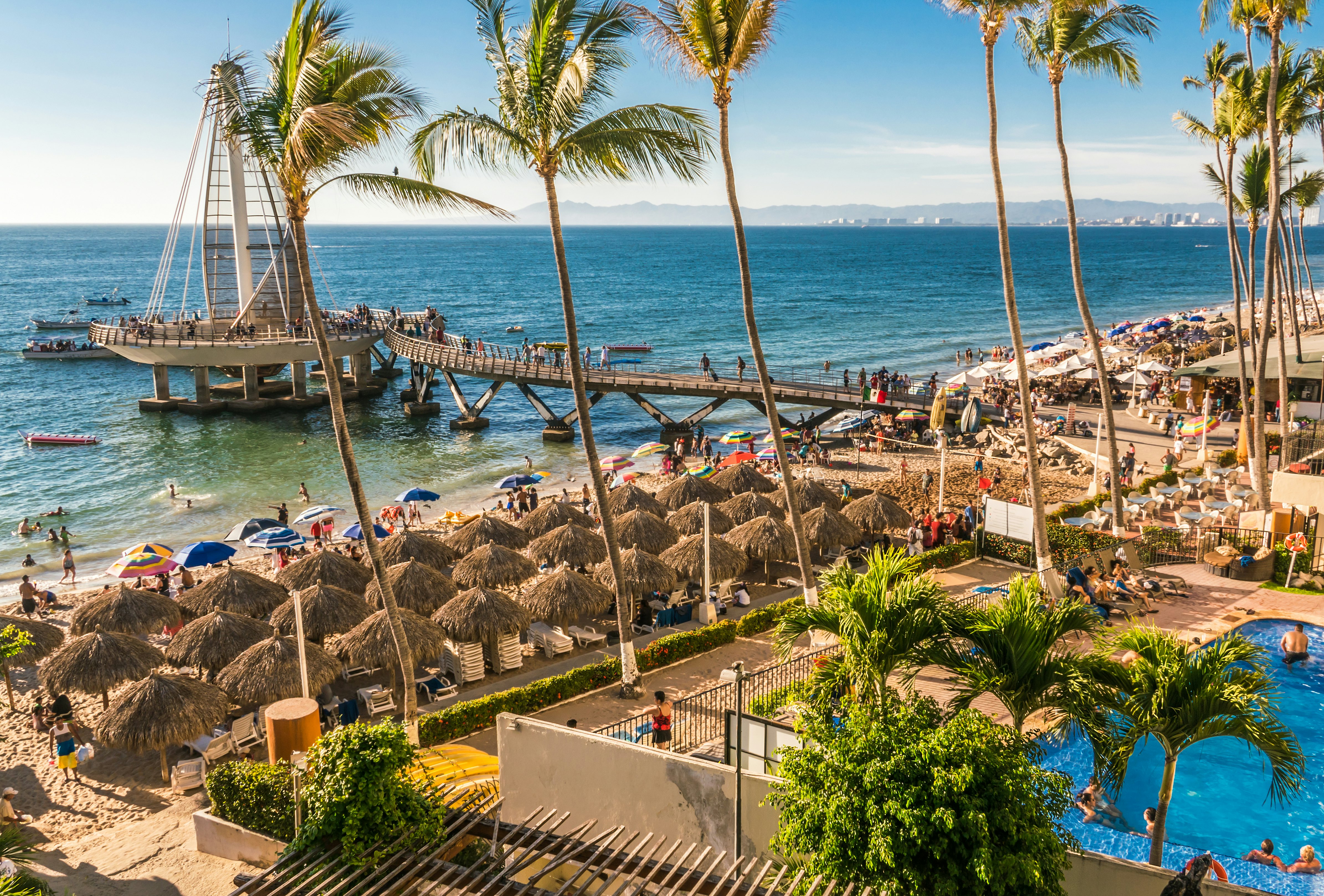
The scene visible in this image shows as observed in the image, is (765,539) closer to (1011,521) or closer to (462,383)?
(1011,521)

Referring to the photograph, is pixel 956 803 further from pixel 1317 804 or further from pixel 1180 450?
pixel 1180 450

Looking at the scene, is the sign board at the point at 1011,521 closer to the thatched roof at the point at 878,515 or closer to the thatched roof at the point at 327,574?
the thatched roof at the point at 878,515

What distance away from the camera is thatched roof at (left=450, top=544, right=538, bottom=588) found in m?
18.3

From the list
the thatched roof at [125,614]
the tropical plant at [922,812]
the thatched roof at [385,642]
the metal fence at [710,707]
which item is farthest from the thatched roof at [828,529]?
the tropical plant at [922,812]

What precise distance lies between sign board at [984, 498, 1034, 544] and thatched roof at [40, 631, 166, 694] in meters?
15.4

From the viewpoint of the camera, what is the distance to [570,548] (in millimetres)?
20016

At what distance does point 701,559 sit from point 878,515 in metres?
4.76

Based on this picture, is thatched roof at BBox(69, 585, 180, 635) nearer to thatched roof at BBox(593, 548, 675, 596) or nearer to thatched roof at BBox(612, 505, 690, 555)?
thatched roof at BBox(593, 548, 675, 596)

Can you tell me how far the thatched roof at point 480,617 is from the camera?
15992 millimetres

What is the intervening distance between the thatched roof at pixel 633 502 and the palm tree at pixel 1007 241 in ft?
28.1

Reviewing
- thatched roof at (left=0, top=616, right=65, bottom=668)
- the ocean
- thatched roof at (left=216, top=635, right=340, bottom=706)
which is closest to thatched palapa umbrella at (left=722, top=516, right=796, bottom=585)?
thatched roof at (left=216, top=635, right=340, bottom=706)

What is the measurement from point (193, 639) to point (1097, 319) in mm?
88893

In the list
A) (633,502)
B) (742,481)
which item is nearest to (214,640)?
(633,502)

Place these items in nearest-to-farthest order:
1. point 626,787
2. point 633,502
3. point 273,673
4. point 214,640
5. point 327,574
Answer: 1. point 626,787
2. point 273,673
3. point 214,640
4. point 327,574
5. point 633,502
